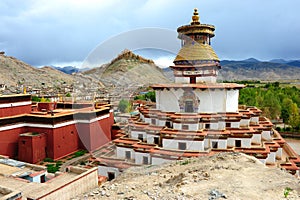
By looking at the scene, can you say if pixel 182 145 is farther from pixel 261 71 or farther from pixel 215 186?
pixel 261 71

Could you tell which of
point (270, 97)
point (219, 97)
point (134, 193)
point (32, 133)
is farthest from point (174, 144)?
point (270, 97)

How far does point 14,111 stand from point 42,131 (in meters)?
3.14

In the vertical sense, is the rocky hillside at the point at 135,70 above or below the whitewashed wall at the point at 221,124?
above

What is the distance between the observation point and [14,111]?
20594mm

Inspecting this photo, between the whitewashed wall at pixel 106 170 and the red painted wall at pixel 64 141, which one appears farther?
the red painted wall at pixel 64 141

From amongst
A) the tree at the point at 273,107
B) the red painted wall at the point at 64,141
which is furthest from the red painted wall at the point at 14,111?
the tree at the point at 273,107

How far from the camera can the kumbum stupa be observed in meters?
15.0

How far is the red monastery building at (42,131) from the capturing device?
18.9 metres

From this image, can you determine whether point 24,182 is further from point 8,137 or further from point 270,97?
point 270,97

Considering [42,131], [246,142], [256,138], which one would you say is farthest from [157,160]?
[42,131]

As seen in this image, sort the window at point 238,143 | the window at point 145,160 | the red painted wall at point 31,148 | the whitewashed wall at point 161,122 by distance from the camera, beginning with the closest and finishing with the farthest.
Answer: the window at point 145,160, the window at point 238,143, the whitewashed wall at point 161,122, the red painted wall at point 31,148

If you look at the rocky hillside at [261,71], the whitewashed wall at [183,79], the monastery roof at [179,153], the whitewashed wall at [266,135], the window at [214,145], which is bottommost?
the monastery roof at [179,153]

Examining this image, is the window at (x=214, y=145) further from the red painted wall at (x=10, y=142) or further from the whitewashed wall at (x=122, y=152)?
the red painted wall at (x=10, y=142)

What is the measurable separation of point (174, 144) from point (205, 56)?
298 inches
